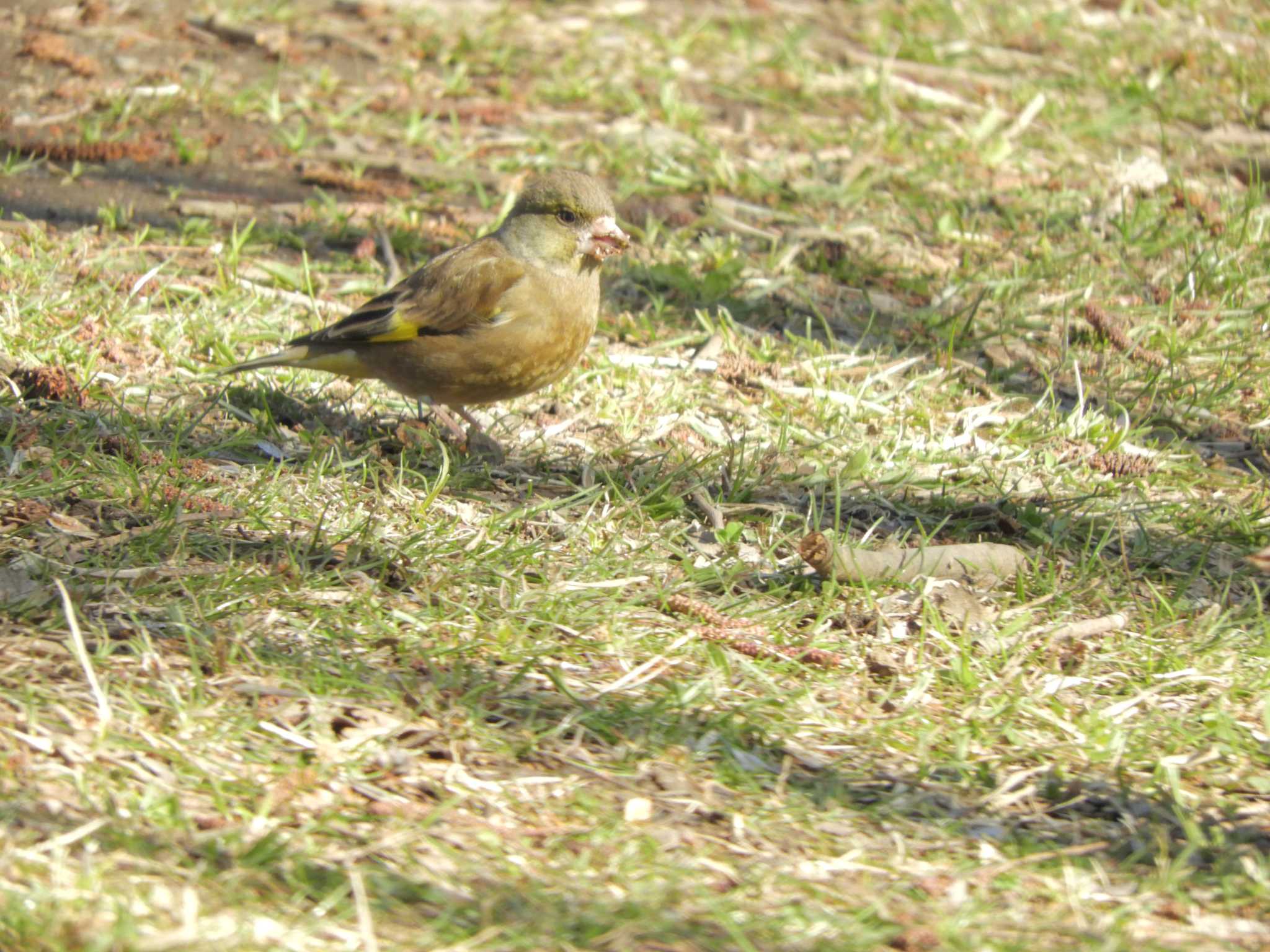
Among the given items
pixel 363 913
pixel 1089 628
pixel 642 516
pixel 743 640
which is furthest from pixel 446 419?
pixel 363 913

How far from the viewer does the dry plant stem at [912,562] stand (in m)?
4.30

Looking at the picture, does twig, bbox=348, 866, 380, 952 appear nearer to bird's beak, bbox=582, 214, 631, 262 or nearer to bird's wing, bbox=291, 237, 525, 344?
bird's wing, bbox=291, 237, 525, 344

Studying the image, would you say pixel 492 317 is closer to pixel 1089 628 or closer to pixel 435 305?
pixel 435 305

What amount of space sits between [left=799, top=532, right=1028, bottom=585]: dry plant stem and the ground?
0.05m

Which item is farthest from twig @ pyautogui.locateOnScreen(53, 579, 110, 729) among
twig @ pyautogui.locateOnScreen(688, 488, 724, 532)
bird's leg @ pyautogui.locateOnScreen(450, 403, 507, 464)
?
twig @ pyautogui.locateOnScreen(688, 488, 724, 532)

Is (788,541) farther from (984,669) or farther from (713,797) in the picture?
(713,797)

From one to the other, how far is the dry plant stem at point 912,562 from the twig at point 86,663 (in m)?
1.95

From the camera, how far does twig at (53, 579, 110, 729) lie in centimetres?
329

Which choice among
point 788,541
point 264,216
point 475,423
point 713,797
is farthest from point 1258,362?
point 264,216

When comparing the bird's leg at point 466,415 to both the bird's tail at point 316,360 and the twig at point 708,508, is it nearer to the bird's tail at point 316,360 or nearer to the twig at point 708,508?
the bird's tail at point 316,360

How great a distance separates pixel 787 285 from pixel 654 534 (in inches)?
92.4

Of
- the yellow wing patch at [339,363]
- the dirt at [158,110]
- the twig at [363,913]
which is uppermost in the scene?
the dirt at [158,110]

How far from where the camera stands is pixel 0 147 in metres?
7.31

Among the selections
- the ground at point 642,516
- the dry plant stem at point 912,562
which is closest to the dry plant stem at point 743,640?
the ground at point 642,516
